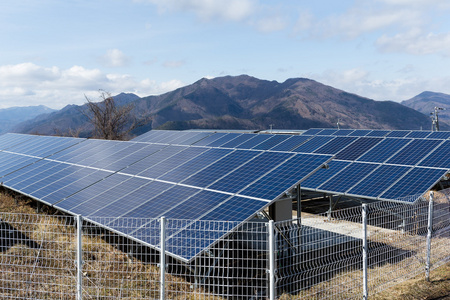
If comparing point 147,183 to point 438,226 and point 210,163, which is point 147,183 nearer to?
point 210,163

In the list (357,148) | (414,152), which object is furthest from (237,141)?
(414,152)

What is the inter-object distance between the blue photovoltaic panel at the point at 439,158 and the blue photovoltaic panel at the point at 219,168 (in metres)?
8.50

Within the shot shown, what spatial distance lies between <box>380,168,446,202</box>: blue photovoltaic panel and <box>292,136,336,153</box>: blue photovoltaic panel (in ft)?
17.9

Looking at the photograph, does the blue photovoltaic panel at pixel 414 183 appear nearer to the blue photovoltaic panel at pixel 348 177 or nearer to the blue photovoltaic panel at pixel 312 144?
the blue photovoltaic panel at pixel 348 177

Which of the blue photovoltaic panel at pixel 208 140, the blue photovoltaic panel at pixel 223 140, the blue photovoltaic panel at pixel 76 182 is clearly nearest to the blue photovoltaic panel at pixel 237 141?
the blue photovoltaic panel at pixel 223 140

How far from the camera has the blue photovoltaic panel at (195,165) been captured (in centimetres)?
1257

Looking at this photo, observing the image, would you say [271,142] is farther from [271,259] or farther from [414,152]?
[271,259]

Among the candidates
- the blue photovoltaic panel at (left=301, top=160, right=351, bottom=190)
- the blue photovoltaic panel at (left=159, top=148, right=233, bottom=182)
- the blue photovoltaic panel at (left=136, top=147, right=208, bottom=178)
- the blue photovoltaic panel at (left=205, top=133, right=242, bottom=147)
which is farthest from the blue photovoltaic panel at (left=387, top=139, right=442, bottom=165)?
the blue photovoltaic panel at (left=136, top=147, right=208, bottom=178)

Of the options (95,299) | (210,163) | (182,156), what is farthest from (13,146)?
(95,299)

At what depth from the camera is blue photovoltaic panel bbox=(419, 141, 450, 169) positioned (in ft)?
52.8

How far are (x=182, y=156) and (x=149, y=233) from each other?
19.8 feet

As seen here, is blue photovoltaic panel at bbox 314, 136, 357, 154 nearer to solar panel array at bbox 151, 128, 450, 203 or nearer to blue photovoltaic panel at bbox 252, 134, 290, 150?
solar panel array at bbox 151, 128, 450, 203

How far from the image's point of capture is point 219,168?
12.4 m

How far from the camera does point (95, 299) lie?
28.8 feet
